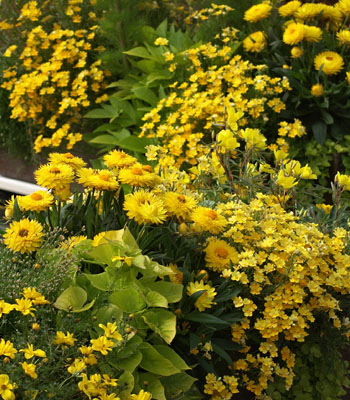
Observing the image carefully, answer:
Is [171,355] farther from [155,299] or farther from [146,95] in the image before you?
[146,95]

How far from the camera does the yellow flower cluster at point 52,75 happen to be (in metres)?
4.95

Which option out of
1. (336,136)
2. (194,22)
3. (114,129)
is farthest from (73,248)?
(194,22)

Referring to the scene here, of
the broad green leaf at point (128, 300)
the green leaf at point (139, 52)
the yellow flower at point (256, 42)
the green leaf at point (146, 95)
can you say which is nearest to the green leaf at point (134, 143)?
the green leaf at point (146, 95)

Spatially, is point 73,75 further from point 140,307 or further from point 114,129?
point 140,307

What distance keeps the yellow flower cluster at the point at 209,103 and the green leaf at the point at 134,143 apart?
0.12 m

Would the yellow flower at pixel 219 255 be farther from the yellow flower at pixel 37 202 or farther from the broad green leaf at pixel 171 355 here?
the yellow flower at pixel 37 202

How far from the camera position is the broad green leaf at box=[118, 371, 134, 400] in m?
1.96

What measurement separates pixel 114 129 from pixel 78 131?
35cm

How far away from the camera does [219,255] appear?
2492mm

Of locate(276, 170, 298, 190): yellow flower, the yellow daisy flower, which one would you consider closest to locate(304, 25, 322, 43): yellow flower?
locate(276, 170, 298, 190): yellow flower

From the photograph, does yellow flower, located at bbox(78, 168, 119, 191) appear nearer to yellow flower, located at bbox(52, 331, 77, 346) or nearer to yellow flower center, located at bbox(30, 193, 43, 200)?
yellow flower center, located at bbox(30, 193, 43, 200)

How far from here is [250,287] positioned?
2.44 meters

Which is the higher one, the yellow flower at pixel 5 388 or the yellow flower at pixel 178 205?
the yellow flower at pixel 5 388

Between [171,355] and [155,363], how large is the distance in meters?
0.08
